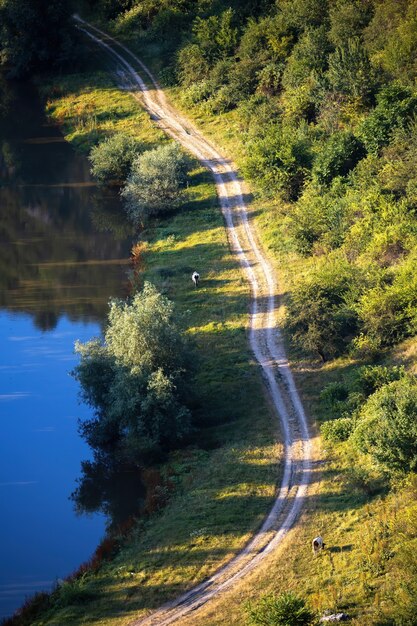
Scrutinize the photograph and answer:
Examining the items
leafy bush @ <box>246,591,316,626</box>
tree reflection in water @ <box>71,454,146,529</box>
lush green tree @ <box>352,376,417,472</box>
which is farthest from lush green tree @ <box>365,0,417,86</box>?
A: leafy bush @ <box>246,591,316,626</box>

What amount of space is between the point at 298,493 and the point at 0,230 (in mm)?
33329

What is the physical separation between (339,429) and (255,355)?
7.94m

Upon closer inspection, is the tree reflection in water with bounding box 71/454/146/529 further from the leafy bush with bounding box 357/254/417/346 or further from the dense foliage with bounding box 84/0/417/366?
the leafy bush with bounding box 357/254/417/346

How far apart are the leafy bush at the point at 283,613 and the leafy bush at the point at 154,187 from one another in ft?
120

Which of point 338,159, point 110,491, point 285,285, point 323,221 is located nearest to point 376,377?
point 110,491

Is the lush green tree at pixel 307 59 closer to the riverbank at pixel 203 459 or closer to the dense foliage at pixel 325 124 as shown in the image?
the dense foliage at pixel 325 124

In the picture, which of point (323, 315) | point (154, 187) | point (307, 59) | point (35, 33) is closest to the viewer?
point (323, 315)

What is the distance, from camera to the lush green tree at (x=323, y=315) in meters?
40.7

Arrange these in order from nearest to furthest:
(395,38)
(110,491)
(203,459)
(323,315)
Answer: (203,459) < (110,491) < (323,315) < (395,38)

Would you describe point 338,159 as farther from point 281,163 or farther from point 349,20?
point 349,20

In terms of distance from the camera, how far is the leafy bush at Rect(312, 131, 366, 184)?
54.8 metres

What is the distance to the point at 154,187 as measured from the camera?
193 ft

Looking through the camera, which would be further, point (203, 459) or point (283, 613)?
point (203, 459)

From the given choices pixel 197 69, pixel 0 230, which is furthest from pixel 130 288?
pixel 197 69
